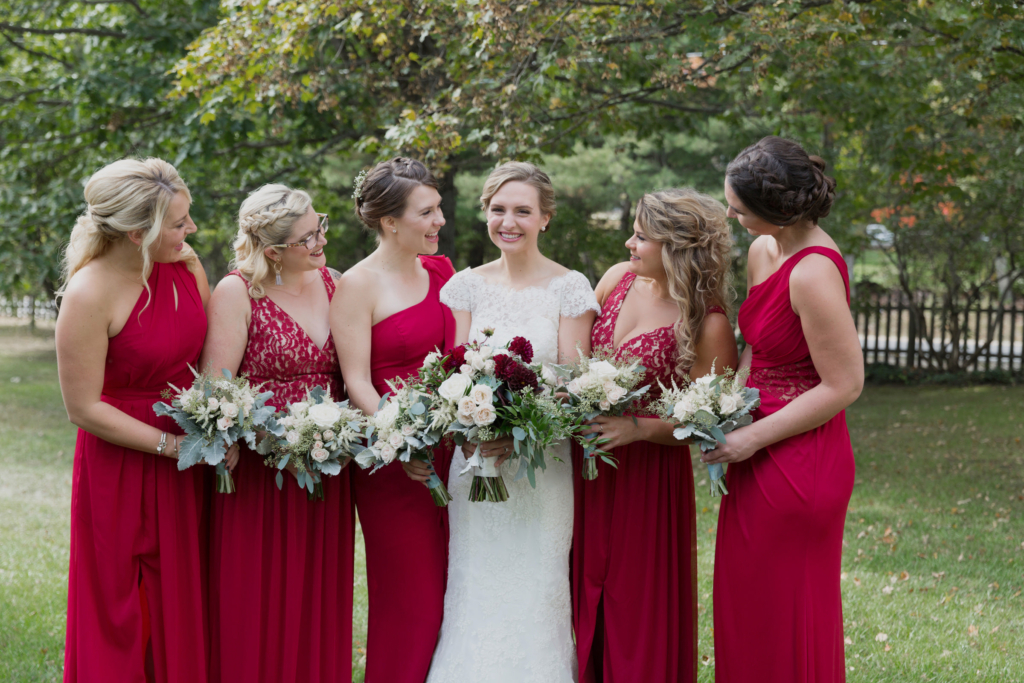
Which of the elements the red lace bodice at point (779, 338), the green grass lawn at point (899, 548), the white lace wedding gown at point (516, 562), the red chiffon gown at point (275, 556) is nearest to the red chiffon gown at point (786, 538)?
the red lace bodice at point (779, 338)

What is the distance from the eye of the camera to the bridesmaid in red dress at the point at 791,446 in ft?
11.1

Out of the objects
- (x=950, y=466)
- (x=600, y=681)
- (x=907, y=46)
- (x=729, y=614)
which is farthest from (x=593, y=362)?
(x=950, y=466)

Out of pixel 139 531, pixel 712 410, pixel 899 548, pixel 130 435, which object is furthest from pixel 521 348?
pixel 899 548

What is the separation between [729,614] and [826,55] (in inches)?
212

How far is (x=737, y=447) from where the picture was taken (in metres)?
3.53

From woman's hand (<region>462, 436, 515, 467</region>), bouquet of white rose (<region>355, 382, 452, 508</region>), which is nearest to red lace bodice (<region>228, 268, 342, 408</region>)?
bouquet of white rose (<region>355, 382, 452, 508</region>)

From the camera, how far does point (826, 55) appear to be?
7184 millimetres

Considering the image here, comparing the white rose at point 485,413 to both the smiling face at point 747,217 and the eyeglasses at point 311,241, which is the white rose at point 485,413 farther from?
the smiling face at point 747,217

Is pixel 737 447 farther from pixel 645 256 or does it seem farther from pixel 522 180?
pixel 522 180

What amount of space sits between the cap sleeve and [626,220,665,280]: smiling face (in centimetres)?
25

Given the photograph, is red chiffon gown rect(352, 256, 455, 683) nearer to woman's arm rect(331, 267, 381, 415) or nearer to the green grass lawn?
woman's arm rect(331, 267, 381, 415)

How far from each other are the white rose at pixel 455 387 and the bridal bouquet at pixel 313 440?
495mm

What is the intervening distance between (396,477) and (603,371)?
1.21 metres

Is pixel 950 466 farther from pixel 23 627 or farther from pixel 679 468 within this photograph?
pixel 23 627
